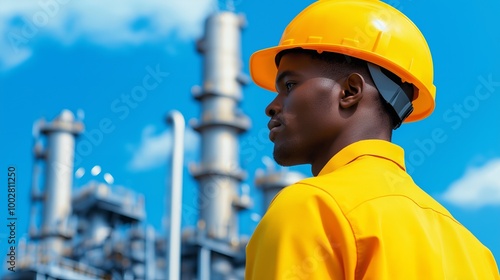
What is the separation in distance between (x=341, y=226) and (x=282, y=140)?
39cm

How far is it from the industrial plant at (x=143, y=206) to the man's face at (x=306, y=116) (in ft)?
92.0

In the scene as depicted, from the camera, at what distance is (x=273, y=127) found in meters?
2.13

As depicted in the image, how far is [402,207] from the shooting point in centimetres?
186

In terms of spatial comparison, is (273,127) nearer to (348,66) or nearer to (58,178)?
(348,66)

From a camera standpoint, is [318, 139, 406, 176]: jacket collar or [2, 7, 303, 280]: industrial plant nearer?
[318, 139, 406, 176]: jacket collar

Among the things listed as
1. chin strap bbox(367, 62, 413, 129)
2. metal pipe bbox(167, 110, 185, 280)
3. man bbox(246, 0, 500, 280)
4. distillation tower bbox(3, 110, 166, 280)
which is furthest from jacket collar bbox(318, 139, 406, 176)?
distillation tower bbox(3, 110, 166, 280)

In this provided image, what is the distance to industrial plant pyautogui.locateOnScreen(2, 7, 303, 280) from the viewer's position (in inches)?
1203

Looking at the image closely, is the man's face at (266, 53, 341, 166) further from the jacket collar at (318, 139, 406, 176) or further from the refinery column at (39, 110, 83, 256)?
the refinery column at (39, 110, 83, 256)

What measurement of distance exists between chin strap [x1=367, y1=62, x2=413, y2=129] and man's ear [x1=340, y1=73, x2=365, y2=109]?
0.19 ft

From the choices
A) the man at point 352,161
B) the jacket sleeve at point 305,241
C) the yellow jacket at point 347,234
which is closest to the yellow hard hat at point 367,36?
the man at point 352,161

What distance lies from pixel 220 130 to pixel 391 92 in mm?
30977

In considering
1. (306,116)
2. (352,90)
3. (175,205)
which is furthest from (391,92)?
(175,205)

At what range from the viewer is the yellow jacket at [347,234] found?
1.74 m

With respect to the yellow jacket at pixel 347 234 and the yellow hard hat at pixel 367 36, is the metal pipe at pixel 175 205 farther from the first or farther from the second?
the yellow jacket at pixel 347 234
